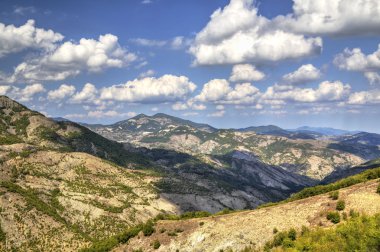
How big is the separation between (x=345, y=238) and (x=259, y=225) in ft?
94.5

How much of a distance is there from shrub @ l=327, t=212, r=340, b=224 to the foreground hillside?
86 cm

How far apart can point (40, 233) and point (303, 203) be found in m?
136

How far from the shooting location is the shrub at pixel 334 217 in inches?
3502

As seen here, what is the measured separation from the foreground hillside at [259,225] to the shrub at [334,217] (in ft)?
2.81

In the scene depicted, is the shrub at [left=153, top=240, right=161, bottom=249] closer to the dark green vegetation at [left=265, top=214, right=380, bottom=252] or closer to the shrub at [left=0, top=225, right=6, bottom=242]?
the dark green vegetation at [left=265, top=214, right=380, bottom=252]

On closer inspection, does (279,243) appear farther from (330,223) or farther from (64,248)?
(64,248)

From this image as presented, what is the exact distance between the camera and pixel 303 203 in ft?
339

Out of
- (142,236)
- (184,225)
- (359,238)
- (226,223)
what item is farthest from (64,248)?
(359,238)

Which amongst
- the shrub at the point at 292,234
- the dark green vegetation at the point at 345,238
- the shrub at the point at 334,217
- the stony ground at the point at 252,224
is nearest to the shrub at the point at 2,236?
the stony ground at the point at 252,224

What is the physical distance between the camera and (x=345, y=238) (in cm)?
7200

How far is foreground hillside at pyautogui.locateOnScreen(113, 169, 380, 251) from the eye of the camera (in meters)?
91.2

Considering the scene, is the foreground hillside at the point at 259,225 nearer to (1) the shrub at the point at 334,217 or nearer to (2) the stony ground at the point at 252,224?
(2) the stony ground at the point at 252,224

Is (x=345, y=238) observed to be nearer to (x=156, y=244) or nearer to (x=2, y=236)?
(x=156, y=244)

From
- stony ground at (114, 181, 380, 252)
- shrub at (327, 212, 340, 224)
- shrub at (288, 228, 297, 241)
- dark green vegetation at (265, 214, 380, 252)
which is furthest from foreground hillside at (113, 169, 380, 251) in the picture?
dark green vegetation at (265, 214, 380, 252)
